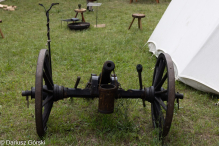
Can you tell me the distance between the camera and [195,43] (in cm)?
436

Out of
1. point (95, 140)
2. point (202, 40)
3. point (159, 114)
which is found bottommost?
point (95, 140)

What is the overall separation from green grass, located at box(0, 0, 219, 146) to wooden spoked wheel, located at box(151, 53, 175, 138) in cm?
16

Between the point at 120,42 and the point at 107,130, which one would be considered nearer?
the point at 107,130

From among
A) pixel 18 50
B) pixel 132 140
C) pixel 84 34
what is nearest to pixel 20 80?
pixel 18 50

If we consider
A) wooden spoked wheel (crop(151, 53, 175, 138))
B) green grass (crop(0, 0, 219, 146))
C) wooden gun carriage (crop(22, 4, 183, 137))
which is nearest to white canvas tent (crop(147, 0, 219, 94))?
green grass (crop(0, 0, 219, 146))

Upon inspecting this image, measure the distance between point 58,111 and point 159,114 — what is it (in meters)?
1.44

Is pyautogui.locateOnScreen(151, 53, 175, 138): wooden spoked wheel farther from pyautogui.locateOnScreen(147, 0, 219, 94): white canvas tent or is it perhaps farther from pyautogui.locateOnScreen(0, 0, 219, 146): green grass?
pyautogui.locateOnScreen(147, 0, 219, 94): white canvas tent

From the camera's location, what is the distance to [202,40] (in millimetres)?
4242

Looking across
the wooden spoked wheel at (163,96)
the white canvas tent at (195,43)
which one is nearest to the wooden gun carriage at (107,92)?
the wooden spoked wheel at (163,96)

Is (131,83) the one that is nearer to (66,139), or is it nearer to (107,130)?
(107,130)

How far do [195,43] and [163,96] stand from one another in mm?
1794

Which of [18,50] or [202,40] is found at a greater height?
[202,40]

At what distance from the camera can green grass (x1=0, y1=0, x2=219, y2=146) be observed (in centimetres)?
304

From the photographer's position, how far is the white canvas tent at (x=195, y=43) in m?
3.97
